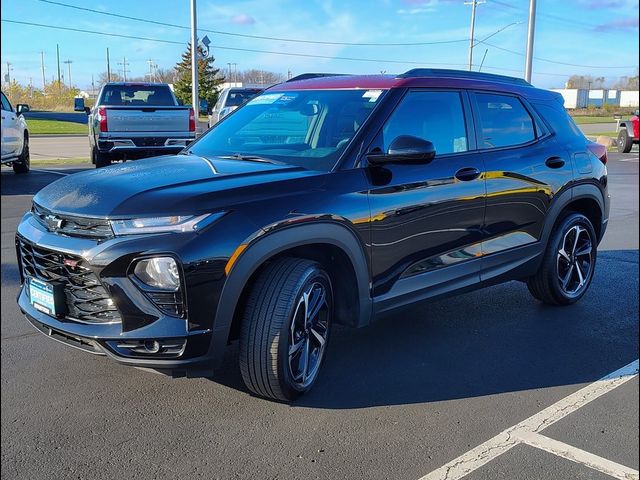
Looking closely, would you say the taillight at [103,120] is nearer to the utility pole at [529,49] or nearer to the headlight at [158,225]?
the headlight at [158,225]

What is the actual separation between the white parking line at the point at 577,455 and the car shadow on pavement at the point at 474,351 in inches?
21.3

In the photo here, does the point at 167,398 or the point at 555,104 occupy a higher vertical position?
the point at 555,104

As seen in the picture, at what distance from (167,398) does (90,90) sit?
345 ft

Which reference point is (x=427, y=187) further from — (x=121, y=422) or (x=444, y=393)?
(x=121, y=422)

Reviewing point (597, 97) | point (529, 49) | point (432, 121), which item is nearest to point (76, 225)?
point (432, 121)

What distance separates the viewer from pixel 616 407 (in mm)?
3641

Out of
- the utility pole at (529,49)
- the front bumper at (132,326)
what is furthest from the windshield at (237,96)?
the front bumper at (132,326)

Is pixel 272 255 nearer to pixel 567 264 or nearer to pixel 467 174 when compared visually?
pixel 467 174

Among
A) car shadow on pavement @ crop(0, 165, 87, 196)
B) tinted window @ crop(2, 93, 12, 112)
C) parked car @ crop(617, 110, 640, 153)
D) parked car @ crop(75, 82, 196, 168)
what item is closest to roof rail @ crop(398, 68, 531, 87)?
car shadow on pavement @ crop(0, 165, 87, 196)

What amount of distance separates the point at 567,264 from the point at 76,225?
4088mm

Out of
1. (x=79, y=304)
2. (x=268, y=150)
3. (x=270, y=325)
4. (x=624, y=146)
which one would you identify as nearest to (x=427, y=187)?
(x=268, y=150)

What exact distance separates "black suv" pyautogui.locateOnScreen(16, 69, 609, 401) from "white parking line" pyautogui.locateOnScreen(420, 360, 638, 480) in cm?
98

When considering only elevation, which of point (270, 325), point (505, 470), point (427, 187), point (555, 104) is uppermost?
point (555, 104)

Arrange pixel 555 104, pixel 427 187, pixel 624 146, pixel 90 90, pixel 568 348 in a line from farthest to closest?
pixel 90 90
pixel 624 146
pixel 555 104
pixel 568 348
pixel 427 187
